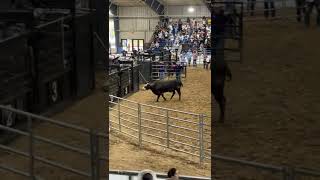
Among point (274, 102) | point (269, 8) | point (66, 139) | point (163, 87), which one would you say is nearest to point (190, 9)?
point (163, 87)

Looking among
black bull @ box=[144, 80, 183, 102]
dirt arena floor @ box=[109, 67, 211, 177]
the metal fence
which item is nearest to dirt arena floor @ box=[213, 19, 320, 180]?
dirt arena floor @ box=[109, 67, 211, 177]

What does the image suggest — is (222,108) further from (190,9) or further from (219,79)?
(190,9)

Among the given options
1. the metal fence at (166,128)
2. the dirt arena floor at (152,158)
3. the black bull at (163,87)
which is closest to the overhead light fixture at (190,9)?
the black bull at (163,87)

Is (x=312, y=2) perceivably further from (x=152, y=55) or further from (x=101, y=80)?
(x=152, y=55)

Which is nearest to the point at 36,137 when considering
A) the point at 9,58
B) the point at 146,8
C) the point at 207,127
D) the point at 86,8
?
the point at 9,58

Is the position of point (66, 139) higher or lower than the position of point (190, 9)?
lower

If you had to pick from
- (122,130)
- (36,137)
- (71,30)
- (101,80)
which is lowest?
(122,130)

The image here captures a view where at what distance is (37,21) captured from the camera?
1.28m

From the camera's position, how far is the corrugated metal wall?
286 inches

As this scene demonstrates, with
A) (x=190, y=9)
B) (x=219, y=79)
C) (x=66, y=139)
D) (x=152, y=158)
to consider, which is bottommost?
(x=152, y=158)

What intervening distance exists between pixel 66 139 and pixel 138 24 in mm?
6449

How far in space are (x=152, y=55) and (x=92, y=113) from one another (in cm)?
418

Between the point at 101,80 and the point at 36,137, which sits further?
the point at 101,80

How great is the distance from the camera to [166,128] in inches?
104
